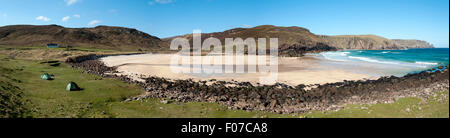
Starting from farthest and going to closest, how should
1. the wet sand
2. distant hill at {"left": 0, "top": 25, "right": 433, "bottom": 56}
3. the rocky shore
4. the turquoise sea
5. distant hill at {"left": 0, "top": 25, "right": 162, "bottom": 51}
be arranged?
distant hill at {"left": 0, "top": 25, "right": 162, "bottom": 51} → distant hill at {"left": 0, "top": 25, "right": 433, "bottom": 56} → the turquoise sea → the wet sand → the rocky shore

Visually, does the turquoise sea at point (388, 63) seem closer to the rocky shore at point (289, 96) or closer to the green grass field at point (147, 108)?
the rocky shore at point (289, 96)

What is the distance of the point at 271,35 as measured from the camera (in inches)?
5276

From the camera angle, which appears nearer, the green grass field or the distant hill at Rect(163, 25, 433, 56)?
the green grass field

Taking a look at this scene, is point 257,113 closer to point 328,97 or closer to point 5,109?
point 328,97

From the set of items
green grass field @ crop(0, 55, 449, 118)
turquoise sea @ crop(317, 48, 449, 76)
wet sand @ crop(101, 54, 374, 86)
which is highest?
turquoise sea @ crop(317, 48, 449, 76)

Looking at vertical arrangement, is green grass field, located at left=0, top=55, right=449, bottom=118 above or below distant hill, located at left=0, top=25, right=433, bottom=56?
below

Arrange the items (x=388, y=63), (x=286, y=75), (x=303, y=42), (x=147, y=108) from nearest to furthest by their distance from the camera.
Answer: (x=147, y=108) → (x=286, y=75) → (x=388, y=63) → (x=303, y=42)

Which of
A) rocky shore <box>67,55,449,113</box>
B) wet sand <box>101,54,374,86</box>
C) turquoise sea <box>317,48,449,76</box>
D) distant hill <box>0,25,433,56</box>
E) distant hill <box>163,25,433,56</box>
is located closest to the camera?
rocky shore <box>67,55,449,113</box>

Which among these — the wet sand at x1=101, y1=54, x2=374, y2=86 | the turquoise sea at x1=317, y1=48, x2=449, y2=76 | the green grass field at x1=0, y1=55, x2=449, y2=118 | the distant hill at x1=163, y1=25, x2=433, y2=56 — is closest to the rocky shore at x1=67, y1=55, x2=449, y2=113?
the green grass field at x1=0, y1=55, x2=449, y2=118

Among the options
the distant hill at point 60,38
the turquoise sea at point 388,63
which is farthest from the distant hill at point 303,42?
the distant hill at point 60,38

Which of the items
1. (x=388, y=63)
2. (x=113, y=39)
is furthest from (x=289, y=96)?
(x=113, y=39)

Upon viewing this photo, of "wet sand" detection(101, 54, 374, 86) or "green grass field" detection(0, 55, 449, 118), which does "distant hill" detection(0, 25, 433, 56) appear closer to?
"wet sand" detection(101, 54, 374, 86)

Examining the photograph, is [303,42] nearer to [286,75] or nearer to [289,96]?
[286,75]
